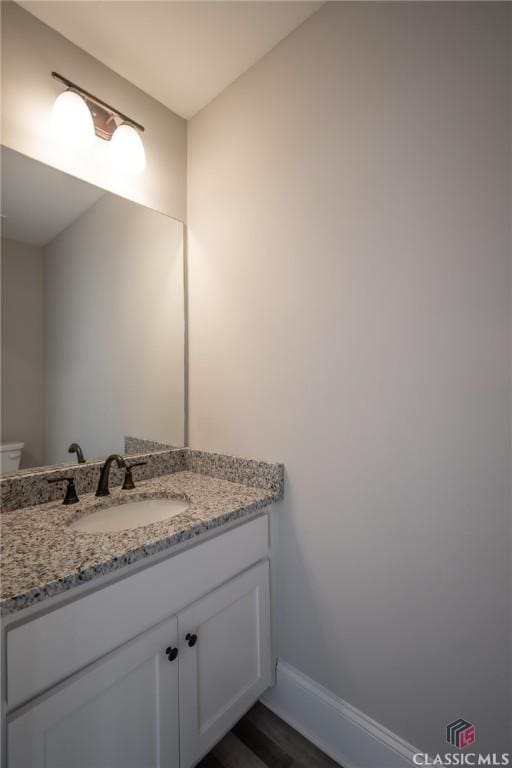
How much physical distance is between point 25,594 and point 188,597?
46 centimetres

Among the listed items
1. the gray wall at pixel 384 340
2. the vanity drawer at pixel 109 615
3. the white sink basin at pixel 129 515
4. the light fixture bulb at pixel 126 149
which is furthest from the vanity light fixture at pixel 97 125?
the vanity drawer at pixel 109 615

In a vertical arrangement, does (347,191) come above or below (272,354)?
above

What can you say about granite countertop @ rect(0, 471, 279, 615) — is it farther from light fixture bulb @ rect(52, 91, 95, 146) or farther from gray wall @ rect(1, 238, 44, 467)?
light fixture bulb @ rect(52, 91, 95, 146)

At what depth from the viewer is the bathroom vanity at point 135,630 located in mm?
706

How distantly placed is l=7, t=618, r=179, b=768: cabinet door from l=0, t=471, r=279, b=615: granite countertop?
0.74ft

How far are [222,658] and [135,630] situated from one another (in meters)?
0.39

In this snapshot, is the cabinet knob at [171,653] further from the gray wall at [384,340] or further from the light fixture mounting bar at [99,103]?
the light fixture mounting bar at [99,103]

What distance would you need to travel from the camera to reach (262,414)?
1381 mm

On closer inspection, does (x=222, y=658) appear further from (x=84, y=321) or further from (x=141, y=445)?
(x=84, y=321)

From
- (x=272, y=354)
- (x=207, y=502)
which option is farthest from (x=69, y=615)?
(x=272, y=354)

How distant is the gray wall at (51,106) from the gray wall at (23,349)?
380 millimetres

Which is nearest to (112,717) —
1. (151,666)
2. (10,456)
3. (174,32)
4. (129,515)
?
(151,666)

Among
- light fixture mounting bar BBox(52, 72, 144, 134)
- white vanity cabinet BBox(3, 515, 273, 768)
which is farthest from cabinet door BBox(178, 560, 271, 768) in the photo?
light fixture mounting bar BBox(52, 72, 144, 134)

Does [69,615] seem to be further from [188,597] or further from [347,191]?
[347,191]
